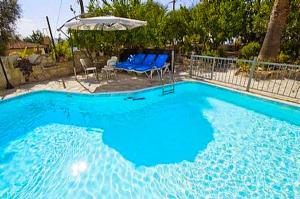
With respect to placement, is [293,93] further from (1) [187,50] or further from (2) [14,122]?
(2) [14,122]

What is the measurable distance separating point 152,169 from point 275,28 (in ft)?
29.1

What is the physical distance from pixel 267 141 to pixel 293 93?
3.15 meters

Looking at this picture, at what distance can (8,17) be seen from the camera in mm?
12656

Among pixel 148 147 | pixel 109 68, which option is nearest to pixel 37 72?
pixel 109 68

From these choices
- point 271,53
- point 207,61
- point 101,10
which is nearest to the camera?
point 271,53

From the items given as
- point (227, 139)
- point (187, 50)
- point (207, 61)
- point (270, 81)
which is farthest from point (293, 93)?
point (187, 50)

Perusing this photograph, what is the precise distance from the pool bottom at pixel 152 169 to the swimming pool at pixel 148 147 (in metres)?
0.02

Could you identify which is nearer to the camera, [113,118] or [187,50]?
[113,118]

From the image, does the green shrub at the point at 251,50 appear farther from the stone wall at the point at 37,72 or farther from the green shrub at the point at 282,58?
the stone wall at the point at 37,72

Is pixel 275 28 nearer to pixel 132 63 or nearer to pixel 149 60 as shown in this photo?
pixel 149 60

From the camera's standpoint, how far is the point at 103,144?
4.98 meters

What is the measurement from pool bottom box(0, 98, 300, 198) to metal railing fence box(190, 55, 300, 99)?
7.39ft

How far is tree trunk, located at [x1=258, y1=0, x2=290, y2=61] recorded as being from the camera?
28.1 feet

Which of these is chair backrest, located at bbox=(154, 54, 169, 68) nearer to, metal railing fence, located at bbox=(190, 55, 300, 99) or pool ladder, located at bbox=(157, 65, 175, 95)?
pool ladder, located at bbox=(157, 65, 175, 95)
